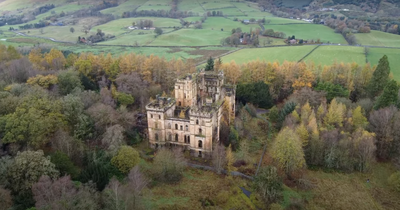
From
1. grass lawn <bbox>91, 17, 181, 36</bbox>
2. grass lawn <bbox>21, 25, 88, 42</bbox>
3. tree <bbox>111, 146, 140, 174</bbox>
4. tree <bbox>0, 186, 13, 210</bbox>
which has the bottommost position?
tree <bbox>111, 146, 140, 174</bbox>

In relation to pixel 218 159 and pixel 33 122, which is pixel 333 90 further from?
pixel 33 122

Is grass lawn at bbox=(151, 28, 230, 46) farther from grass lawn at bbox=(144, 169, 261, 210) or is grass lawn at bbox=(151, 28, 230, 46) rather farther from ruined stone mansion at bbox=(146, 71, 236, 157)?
grass lawn at bbox=(144, 169, 261, 210)

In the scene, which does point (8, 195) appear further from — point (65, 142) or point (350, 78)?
point (350, 78)

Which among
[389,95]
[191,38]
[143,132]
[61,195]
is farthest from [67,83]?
[191,38]

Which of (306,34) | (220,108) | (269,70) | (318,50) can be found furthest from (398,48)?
(220,108)

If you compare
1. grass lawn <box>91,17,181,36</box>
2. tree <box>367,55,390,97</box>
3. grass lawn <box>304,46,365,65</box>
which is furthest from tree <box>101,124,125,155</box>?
grass lawn <box>91,17,181,36</box>
